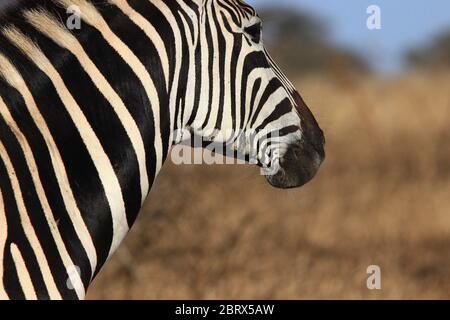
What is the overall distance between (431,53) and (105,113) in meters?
23.1

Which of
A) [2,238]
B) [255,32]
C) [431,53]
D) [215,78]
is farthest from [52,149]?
[431,53]

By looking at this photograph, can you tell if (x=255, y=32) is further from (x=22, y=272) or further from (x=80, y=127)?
(x=22, y=272)

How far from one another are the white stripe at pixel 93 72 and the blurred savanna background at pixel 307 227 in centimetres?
98

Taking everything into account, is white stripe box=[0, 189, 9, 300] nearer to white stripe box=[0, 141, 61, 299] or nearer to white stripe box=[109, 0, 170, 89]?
white stripe box=[0, 141, 61, 299]

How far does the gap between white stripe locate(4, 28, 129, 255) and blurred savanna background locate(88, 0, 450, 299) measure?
3.37 feet

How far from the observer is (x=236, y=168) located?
33.1 feet

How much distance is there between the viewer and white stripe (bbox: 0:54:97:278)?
3148 millimetres

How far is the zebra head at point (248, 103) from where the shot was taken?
351 cm

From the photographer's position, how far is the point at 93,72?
3.30 meters

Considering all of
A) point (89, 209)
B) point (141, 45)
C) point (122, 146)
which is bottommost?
point (89, 209)

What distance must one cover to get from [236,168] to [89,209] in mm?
6855
